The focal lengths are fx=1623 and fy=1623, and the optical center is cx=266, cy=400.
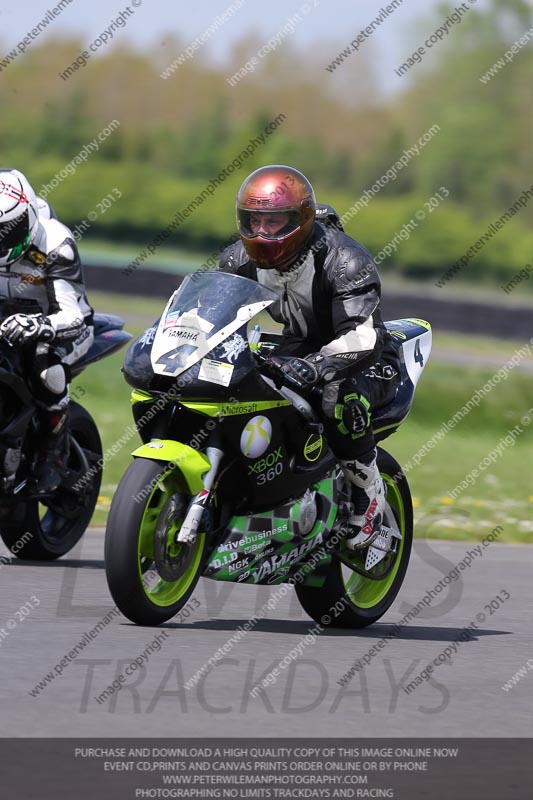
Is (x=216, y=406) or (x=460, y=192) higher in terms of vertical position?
(x=216, y=406)

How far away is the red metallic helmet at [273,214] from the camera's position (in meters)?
6.45

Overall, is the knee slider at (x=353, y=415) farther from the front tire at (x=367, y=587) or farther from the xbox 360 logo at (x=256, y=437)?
the front tire at (x=367, y=587)

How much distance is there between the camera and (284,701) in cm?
529

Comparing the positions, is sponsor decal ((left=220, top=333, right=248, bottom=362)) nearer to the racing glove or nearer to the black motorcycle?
the racing glove

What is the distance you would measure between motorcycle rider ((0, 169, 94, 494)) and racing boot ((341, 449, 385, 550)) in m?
2.08

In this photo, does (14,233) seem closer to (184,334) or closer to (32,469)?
→ (32,469)

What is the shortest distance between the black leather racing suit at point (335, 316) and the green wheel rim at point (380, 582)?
1.92ft

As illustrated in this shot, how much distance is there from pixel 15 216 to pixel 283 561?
8.45 feet

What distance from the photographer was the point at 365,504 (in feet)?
22.7
